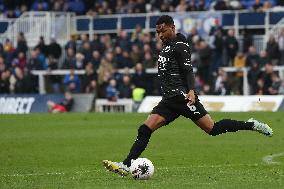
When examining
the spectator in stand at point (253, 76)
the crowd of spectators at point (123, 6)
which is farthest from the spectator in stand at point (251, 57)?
the crowd of spectators at point (123, 6)

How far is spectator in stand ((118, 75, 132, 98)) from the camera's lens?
33.0 metres

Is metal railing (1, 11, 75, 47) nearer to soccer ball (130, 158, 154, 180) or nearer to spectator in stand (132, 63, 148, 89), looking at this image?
spectator in stand (132, 63, 148, 89)

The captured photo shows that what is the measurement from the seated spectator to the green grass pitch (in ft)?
13.1

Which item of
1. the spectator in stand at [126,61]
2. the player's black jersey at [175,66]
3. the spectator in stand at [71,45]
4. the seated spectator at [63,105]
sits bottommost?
the seated spectator at [63,105]

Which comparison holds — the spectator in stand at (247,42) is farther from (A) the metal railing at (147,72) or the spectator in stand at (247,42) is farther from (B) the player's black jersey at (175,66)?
(B) the player's black jersey at (175,66)

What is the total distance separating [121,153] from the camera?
18578 mm

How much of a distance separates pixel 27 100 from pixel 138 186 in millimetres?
22257

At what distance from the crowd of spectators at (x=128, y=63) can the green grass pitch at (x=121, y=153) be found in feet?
14.6

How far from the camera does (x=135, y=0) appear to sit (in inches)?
1583

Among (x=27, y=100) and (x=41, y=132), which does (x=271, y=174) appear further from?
(x=27, y=100)

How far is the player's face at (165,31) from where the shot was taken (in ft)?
44.1

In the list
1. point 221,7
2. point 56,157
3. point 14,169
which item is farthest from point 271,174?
point 221,7

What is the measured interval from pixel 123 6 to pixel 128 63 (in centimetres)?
648

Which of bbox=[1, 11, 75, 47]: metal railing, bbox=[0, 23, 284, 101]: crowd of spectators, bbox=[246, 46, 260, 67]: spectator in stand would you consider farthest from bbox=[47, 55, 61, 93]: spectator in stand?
bbox=[246, 46, 260, 67]: spectator in stand
